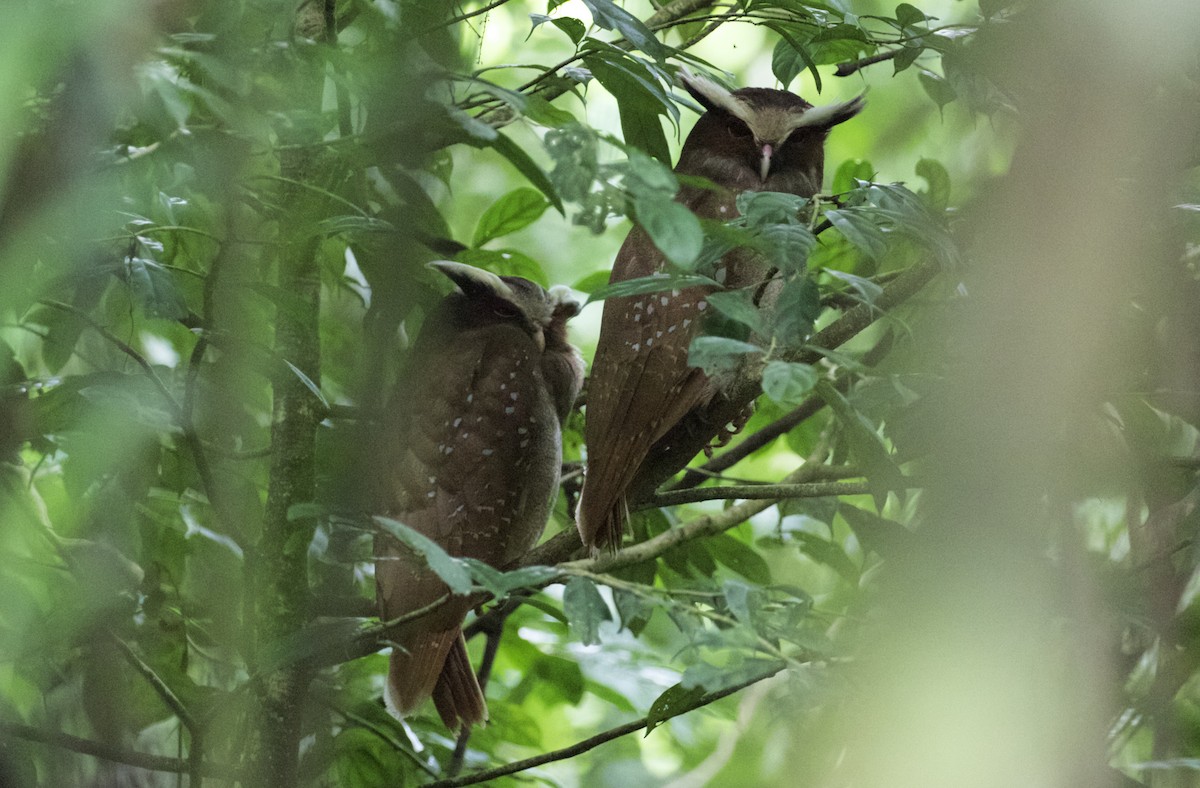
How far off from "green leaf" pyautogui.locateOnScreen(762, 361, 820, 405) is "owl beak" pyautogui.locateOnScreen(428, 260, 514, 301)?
0.83m

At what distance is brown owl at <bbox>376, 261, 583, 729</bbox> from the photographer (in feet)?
4.94

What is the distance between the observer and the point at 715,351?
0.85 m

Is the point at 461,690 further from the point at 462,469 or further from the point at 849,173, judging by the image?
the point at 849,173

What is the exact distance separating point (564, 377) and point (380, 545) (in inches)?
19.9

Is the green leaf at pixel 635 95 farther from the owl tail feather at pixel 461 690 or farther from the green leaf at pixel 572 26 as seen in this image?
the owl tail feather at pixel 461 690

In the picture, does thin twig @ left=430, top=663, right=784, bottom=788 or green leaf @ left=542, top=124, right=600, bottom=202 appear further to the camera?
thin twig @ left=430, top=663, right=784, bottom=788

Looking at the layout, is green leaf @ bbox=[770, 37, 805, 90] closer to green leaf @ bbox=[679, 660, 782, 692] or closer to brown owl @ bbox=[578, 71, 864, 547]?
brown owl @ bbox=[578, 71, 864, 547]

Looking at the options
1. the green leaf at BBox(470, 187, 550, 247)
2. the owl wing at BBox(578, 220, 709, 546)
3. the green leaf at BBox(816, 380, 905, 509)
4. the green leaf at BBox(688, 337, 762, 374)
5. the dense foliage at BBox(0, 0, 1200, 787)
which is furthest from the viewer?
the green leaf at BBox(470, 187, 550, 247)

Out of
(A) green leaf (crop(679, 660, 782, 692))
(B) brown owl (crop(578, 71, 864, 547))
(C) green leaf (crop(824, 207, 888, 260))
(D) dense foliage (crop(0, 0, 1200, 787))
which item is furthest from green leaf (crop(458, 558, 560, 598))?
(B) brown owl (crop(578, 71, 864, 547))

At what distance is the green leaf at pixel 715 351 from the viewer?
84cm

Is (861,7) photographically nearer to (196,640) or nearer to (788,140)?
(788,140)

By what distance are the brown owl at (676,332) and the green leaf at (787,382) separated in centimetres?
55

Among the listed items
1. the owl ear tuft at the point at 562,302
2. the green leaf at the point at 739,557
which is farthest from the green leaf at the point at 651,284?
the owl ear tuft at the point at 562,302

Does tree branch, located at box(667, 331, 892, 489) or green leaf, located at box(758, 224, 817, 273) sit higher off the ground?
green leaf, located at box(758, 224, 817, 273)
